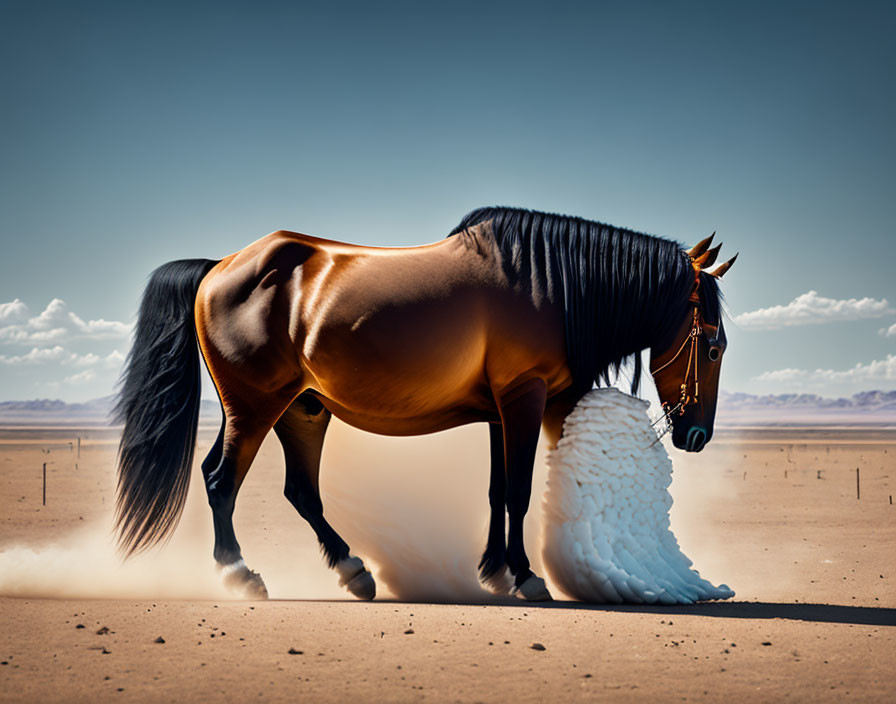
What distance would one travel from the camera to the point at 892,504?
1458 centimetres

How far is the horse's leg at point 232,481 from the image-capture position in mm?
5723

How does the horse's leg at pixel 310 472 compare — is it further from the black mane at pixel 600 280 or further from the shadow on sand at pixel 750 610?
the black mane at pixel 600 280

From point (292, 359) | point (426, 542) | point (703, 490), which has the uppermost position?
point (292, 359)

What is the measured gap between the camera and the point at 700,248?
6.18 m

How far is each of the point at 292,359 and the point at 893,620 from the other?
14.1 ft

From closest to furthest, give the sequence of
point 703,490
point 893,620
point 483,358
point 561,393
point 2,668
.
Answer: point 2,668 → point 893,620 → point 483,358 → point 561,393 → point 703,490

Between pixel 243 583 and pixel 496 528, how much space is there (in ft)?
6.16

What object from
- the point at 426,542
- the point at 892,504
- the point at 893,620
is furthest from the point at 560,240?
the point at 892,504

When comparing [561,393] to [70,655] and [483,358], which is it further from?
[70,655]

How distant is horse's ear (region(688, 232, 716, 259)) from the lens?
20.2 feet

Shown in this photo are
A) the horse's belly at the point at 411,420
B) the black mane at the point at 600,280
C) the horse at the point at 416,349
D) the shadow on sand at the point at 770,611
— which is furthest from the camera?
the horse's belly at the point at 411,420

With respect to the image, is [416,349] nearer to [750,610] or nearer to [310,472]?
[310,472]

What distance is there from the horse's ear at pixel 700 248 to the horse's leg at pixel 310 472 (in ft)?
10.4

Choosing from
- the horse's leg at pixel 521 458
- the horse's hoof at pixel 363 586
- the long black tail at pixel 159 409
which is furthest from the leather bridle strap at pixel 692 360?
the long black tail at pixel 159 409
